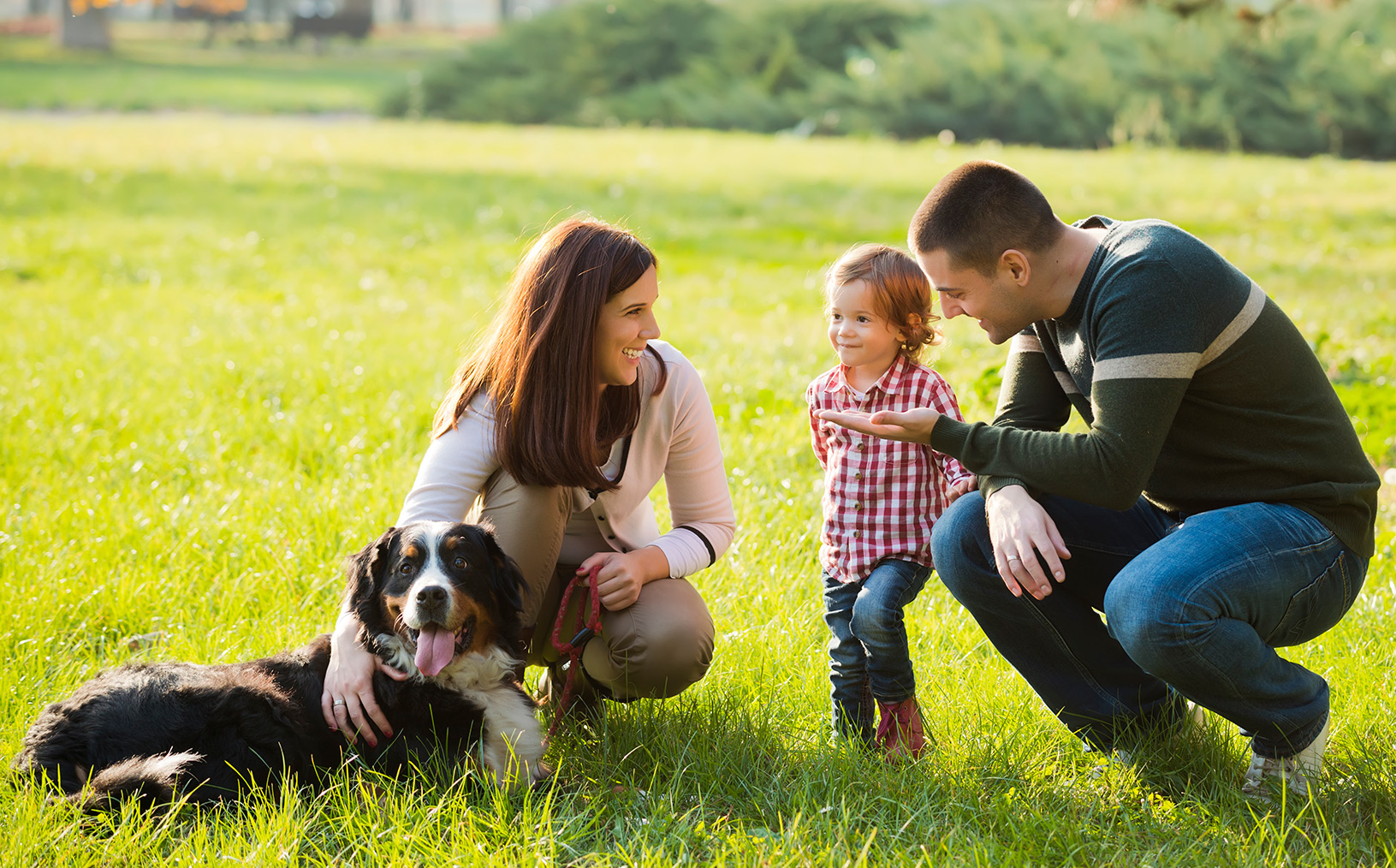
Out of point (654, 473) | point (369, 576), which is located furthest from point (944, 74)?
point (369, 576)

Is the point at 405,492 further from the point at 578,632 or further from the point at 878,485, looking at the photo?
the point at 878,485

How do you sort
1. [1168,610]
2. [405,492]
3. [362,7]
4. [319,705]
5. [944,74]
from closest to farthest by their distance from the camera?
[1168,610]
[319,705]
[405,492]
[944,74]
[362,7]

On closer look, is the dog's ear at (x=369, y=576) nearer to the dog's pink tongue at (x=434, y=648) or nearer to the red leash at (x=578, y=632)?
the dog's pink tongue at (x=434, y=648)

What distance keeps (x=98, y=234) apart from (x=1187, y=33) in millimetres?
18679

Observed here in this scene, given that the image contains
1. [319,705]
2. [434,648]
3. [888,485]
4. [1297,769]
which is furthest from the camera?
[888,485]

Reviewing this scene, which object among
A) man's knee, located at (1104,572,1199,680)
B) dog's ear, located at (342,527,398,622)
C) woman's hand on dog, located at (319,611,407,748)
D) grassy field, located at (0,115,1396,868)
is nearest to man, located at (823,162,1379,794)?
man's knee, located at (1104,572,1199,680)

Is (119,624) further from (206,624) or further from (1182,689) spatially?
(1182,689)

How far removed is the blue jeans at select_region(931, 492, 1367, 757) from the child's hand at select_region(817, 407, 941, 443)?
10.2 inches

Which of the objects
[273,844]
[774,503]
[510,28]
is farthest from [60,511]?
[510,28]

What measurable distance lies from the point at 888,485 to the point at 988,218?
2.40ft

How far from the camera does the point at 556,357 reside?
2912 mm

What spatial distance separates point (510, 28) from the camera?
29047 mm

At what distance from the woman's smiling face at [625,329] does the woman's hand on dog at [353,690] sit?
89cm

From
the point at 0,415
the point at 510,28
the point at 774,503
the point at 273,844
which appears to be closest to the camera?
the point at 273,844
